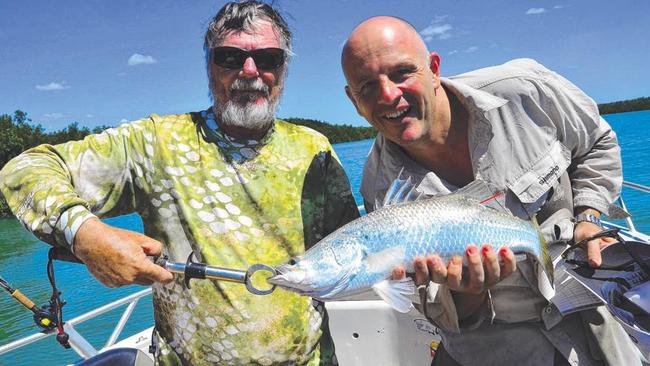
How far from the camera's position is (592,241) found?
2641 mm

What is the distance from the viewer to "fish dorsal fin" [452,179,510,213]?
2721 millimetres

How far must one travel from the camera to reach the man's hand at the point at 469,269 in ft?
8.29

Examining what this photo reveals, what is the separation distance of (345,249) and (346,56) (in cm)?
133

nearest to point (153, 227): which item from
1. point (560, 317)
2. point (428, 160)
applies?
point (428, 160)

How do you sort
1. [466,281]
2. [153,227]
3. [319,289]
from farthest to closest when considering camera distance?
[153,227] < [466,281] < [319,289]

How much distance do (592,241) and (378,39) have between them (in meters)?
1.74

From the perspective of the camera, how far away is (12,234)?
43.2 meters

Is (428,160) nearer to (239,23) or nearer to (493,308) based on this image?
(493,308)

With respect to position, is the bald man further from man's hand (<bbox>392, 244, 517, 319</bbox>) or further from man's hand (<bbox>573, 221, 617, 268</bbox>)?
man's hand (<bbox>392, 244, 517, 319</bbox>)

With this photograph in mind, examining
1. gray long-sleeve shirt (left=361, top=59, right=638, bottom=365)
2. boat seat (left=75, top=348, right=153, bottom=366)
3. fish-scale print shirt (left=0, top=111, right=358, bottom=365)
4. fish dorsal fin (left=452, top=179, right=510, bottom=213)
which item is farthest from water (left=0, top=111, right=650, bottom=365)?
fish dorsal fin (left=452, top=179, right=510, bottom=213)

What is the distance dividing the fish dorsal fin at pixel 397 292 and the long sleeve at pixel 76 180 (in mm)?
1505

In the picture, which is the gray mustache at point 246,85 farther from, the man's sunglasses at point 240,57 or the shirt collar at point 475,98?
the shirt collar at point 475,98

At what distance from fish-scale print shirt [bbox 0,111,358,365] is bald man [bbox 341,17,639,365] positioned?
2.44 feet

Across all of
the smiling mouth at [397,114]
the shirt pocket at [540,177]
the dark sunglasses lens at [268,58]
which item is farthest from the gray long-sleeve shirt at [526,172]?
the dark sunglasses lens at [268,58]
